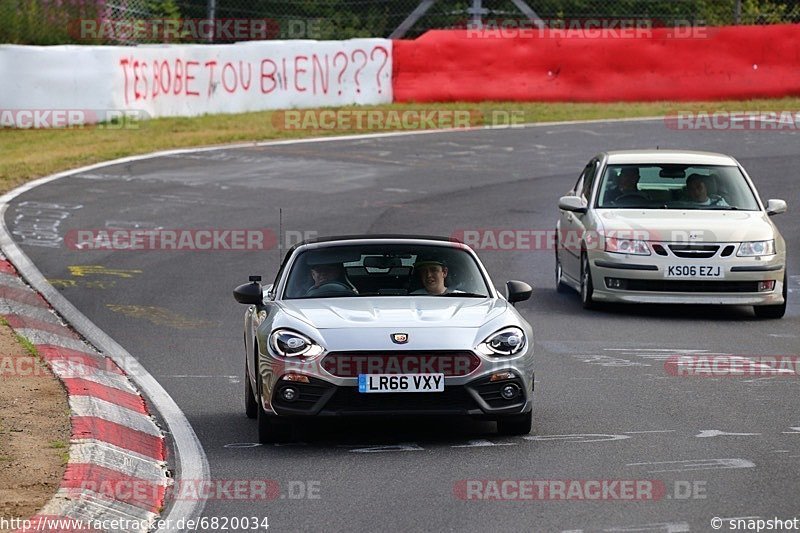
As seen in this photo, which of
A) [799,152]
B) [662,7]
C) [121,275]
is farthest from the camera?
[662,7]

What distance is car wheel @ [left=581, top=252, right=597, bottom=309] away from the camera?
15211mm

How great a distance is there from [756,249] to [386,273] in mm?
5654

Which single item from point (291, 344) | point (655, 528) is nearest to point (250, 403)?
point (291, 344)

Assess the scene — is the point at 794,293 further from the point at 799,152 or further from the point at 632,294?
the point at 799,152

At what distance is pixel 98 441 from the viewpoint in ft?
28.8

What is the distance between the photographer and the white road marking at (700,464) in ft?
26.6

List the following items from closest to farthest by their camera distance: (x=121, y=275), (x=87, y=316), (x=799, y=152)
A: (x=87, y=316) < (x=121, y=275) < (x=799, y=152)

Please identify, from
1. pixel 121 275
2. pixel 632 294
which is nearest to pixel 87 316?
pixel 121 275

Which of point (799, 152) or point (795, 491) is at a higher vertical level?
point (795, 491)

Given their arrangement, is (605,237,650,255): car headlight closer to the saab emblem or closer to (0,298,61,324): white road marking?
(0,298,61,324): white road marking

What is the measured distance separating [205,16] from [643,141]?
16.0m

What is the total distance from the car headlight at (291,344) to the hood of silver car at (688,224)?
657 centimetres

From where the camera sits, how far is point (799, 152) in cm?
2866

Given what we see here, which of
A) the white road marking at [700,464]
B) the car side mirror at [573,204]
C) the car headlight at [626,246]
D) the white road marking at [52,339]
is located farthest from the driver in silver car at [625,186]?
the white road marking at [700,464]
